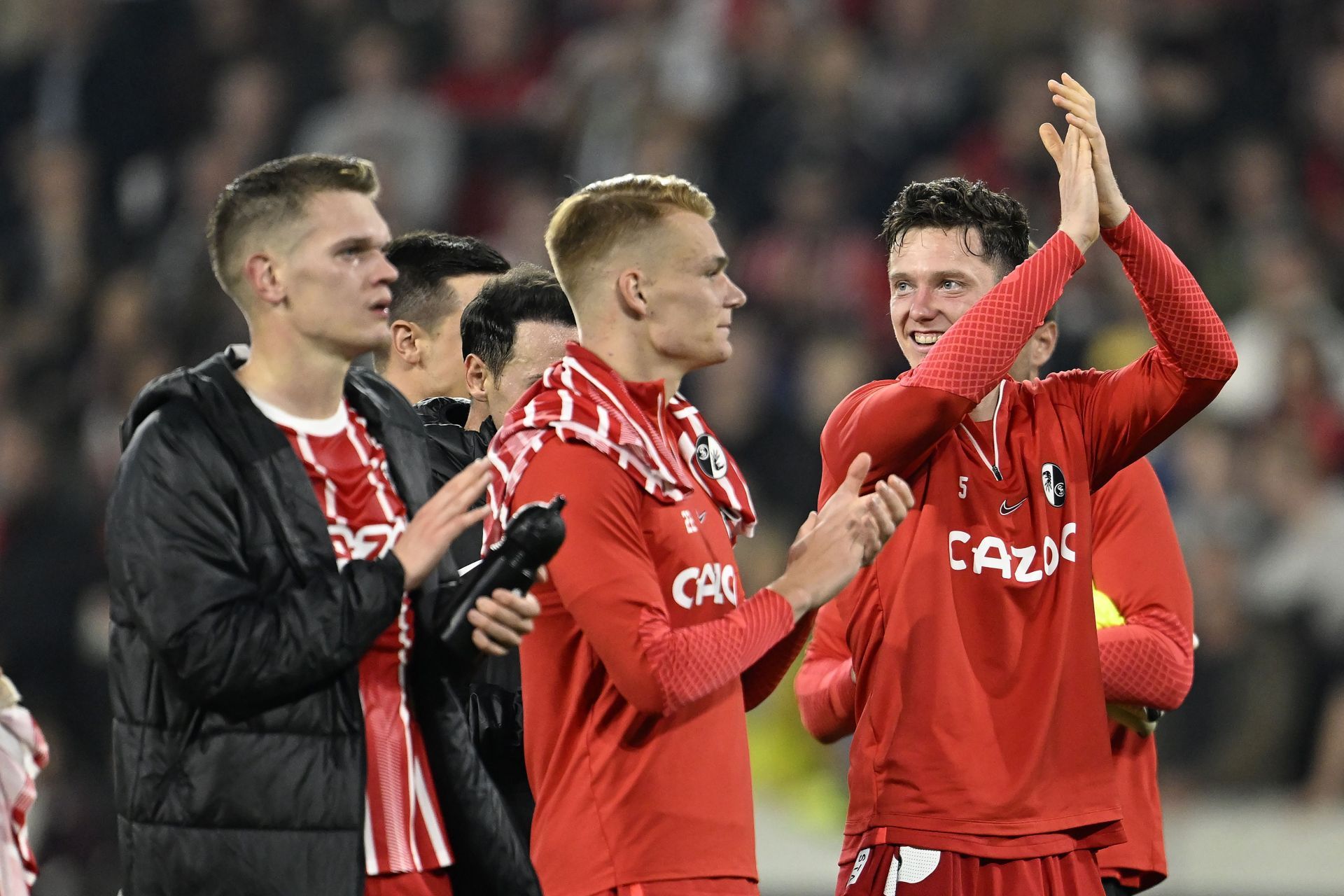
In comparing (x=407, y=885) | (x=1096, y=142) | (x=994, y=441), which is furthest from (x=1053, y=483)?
(x=407, y=885)

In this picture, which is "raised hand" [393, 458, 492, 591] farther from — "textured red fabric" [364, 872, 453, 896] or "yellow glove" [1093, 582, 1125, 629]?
"yellow glove" [1093, 582, 1125, 629]

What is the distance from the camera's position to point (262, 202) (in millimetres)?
2969

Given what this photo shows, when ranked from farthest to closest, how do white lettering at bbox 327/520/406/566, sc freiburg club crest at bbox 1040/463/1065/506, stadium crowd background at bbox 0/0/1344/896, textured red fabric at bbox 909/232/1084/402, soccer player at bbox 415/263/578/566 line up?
stadium crowd background at bbox 0/0/1344/896
soccer player at bbox 415/263/578/566
sc freiburg club crest at bbox 1040/463/1065/506
textured red fabric at bbox 909/232/1084/402
white lettering at bbox 327/520/406/566

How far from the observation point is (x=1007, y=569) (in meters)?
3.43

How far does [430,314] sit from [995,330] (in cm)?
160

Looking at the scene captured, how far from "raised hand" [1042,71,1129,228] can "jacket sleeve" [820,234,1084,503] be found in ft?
0.44

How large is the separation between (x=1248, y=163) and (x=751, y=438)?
2782 millimetres

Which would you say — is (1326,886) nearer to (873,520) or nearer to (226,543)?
(873,520)

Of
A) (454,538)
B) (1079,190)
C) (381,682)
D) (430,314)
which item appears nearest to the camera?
(454,538)

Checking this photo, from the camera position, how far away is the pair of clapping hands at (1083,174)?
11.1 feet

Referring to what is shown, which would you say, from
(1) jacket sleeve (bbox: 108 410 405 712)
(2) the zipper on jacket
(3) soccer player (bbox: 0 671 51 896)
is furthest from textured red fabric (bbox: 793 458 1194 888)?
(3) soccer player (bbox: 0 671 51 896)

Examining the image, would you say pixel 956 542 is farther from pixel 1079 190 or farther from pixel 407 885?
pixel 407 885

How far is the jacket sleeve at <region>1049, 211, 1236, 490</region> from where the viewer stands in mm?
3465

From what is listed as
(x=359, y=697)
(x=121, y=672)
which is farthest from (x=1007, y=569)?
(x=121, y=672)
